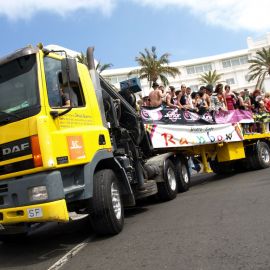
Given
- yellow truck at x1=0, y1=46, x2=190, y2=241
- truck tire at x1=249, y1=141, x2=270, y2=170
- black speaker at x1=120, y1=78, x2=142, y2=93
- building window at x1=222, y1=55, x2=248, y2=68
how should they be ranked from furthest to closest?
building window at x1=222, y1=55, x2=248, y2=68 → truck tire at x1=249, y1=141, x2=270, y2=170 → black speaker at x1=120, y1=78, x2=142, y2=93 → yellow truck at x1=0, y1=46, x2=190, y2=241

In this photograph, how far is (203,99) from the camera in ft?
42.3

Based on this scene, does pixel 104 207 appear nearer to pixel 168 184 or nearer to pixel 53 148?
pixel 53 148

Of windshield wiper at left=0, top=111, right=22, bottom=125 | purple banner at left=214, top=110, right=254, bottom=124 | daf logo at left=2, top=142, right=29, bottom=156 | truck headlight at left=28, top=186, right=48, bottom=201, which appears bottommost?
truck headlight at left=28, top=186, right=48, bottom=201

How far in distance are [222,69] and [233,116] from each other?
2599 inches

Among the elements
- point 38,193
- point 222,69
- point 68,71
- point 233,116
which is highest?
point 222,69

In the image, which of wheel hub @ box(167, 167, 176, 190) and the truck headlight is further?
wheel hub @ box(167, 167, 176, 190)

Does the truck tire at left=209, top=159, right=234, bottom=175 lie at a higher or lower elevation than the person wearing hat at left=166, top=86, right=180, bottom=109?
lower

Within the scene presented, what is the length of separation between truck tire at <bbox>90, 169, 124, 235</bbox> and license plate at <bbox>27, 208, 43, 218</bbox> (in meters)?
1.06

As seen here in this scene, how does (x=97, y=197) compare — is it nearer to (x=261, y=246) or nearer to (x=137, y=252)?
(x=137, y=252)

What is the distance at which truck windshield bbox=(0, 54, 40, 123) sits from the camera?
18.7 feet

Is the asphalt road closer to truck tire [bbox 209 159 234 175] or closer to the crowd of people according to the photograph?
the crowd of people

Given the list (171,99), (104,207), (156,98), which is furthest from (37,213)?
(171,99)

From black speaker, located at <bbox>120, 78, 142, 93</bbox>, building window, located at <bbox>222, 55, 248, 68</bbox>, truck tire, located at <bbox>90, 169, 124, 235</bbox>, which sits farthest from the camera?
building window, located at <bbox>222, 55, 248, 68</bbox>

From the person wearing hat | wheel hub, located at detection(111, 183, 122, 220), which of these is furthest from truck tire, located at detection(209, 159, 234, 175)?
wheel hub, located at detection(111, 183, 122, 220)
